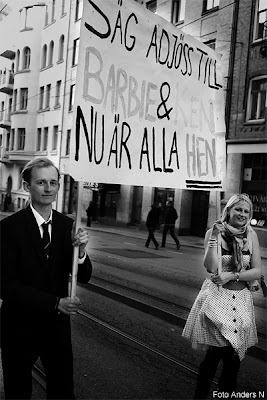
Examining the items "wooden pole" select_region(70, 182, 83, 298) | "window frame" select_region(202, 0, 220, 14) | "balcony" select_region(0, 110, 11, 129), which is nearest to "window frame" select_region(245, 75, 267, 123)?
"window frame" select_region(202, 0, 220, 14)

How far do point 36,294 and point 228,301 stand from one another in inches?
54.9

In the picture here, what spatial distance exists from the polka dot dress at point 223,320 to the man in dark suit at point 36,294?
3.38 feet

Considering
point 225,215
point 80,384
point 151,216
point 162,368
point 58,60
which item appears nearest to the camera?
point 225,215

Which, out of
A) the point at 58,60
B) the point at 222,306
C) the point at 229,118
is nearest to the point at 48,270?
the point at 222,306

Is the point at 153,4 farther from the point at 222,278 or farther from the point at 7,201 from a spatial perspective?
the point at 222,278

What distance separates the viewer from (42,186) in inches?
97.5

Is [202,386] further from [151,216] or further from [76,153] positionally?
[151,216]

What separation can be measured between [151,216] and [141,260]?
428 cm

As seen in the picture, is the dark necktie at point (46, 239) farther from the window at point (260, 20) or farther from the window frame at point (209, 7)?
the window frame at point (209, 7)

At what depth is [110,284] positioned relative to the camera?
299 inches

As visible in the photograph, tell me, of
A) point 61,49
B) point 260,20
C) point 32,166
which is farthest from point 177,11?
point 32,166

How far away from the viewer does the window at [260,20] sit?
19.0m

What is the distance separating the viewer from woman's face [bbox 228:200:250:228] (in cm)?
314

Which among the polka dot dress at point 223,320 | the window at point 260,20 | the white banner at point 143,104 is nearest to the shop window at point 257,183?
the window at point 260,20
